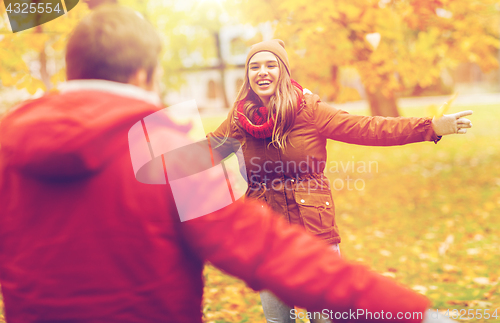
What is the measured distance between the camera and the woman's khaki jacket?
2236mm

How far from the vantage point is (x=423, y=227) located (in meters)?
6.31

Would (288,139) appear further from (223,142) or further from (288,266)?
(288,266)

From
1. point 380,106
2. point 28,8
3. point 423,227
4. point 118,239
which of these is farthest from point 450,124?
point 380,106

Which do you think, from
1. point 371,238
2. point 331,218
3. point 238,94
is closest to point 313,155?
point 331,218

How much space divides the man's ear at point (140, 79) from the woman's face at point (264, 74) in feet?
4.50

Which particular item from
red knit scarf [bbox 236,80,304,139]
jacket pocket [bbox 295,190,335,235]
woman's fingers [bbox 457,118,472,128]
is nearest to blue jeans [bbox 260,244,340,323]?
jacket pocket [bbox 295,190,335,235]

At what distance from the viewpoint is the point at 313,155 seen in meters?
2.32

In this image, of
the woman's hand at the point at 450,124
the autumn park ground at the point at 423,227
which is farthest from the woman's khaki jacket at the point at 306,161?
the autumn park ground at the point at 423,227

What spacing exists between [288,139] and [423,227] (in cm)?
480

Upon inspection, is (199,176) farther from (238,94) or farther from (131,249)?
(238,94)

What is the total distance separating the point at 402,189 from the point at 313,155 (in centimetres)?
685

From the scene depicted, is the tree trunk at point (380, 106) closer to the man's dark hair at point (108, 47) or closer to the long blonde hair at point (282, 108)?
the long blonde hair at point (282, 108)

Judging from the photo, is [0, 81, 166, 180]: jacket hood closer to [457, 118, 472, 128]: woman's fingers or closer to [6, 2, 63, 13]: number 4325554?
[457, 118, 472, 128]: woman's fingers

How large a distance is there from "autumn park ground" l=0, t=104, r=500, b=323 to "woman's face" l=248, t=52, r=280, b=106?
7.74 feet
